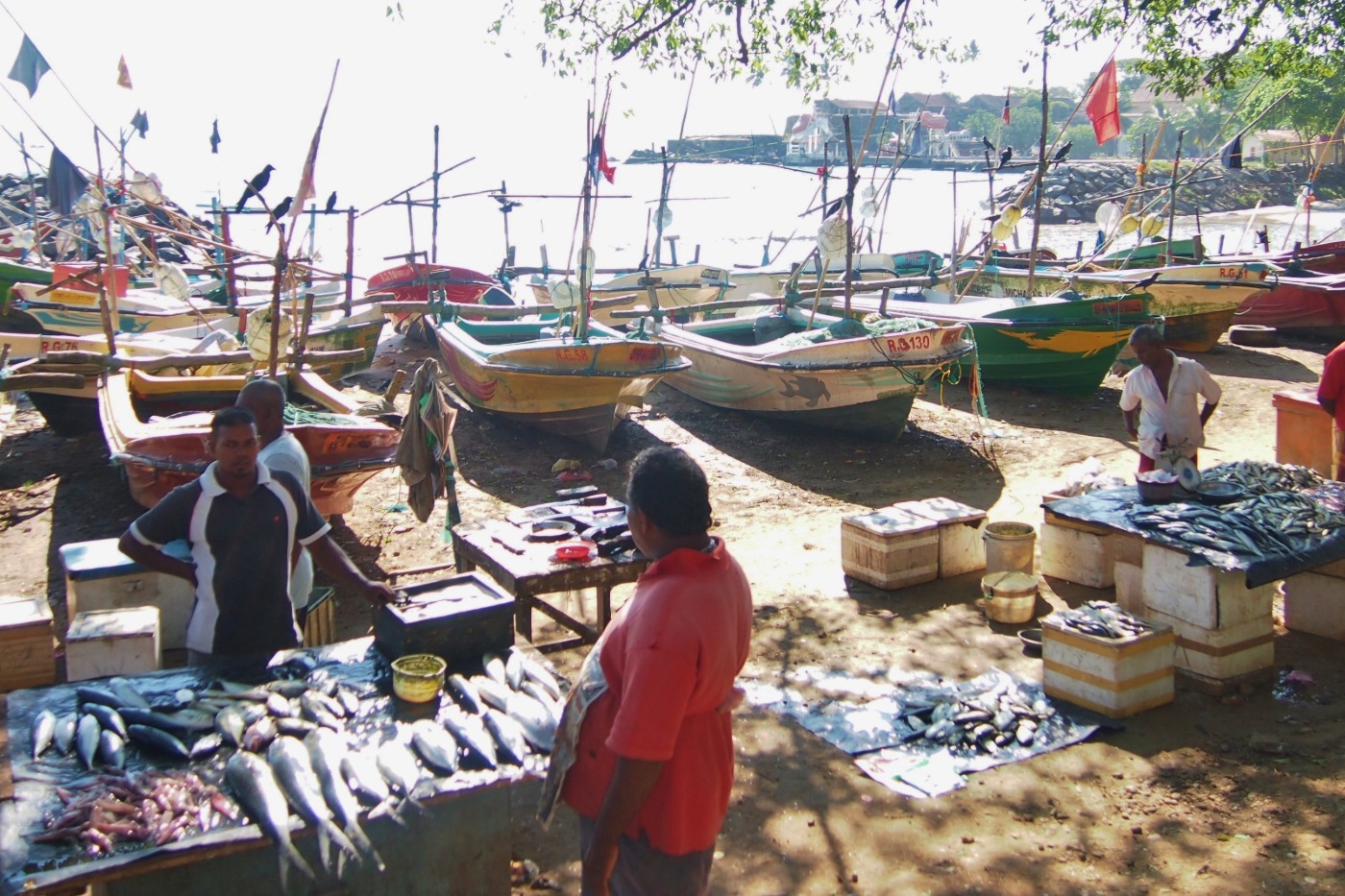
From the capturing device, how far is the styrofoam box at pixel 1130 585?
663 cm

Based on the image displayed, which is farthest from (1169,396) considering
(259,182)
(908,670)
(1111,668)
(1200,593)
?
(259,182)

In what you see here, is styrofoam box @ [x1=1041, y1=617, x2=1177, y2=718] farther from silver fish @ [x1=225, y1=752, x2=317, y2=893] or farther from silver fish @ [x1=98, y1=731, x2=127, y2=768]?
silver fish @ [x1=98, y1=731, x2=127, y2=768]

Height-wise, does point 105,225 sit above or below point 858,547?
above

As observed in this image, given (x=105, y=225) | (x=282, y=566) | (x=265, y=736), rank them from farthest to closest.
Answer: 1. (x=105, y=225)
2. (x=282, y=566)
3. (x=265, y=736)

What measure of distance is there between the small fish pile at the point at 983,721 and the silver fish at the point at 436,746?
276 cm

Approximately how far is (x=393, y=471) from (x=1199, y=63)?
31.6 ft

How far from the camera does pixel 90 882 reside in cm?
266

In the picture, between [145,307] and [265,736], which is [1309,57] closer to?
[265,736]

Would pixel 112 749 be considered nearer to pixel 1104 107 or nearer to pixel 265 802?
pixel 265 802

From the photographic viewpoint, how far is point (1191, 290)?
636 inches

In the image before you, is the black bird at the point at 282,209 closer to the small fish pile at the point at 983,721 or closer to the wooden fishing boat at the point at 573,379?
the wooden fishing boat at the point at 573,379

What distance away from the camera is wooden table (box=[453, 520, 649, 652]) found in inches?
225

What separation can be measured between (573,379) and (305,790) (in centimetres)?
862

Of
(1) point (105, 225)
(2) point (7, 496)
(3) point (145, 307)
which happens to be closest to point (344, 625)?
(2) point (7, 496)
